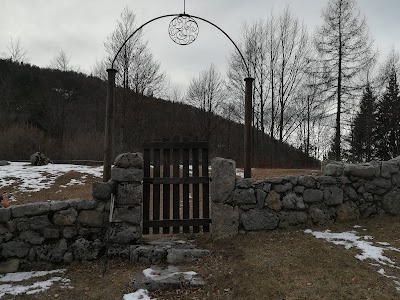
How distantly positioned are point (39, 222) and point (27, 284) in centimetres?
91

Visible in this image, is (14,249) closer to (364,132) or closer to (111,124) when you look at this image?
(111,124)

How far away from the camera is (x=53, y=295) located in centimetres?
378

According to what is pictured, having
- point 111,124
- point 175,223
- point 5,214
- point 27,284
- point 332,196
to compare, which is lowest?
→ point 27,284

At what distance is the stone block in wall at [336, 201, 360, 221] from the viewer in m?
5.61

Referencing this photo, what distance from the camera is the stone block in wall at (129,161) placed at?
501 centimetres

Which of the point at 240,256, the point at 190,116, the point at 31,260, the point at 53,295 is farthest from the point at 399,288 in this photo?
the point at 190,116

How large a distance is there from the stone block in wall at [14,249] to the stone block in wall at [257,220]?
11.1 feet

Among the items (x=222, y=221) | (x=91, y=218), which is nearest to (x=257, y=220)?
(x=222, y=221)

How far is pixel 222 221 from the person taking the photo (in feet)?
17.4

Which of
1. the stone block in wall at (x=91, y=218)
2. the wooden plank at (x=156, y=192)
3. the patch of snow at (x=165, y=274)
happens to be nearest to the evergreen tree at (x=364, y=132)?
the wooden plank at (x=156, y=192)

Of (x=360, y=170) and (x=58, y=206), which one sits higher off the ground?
(x=360, y=170)

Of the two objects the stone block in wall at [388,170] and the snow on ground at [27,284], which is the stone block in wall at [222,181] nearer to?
the snow on ground at [27,284]

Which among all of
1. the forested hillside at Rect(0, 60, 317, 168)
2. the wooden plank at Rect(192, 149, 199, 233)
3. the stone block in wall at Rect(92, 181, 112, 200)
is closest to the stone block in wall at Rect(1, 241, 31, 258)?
the stone block in wall at Rect(92, 181, 112, 200)

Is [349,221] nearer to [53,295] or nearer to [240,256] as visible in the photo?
[240,256]
